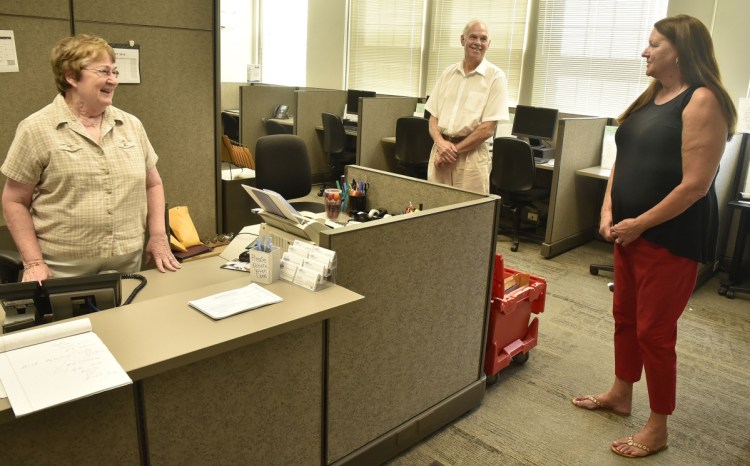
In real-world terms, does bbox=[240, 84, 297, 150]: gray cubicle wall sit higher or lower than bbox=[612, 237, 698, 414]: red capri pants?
higher

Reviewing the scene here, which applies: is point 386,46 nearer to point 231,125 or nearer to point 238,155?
point 231,125

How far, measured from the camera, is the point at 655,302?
2.05 meters

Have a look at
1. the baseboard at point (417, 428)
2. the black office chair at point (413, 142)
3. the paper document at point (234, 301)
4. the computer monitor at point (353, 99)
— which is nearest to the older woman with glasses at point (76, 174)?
the paper document at point (234, 301)

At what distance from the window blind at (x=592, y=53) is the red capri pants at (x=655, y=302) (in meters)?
3.12

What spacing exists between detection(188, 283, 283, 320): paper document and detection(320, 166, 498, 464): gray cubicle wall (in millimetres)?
→ 249

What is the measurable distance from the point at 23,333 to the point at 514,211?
4043 millimetres

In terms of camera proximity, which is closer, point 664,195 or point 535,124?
point 664,195

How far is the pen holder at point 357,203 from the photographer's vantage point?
2.61m

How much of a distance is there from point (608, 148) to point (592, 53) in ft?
3.18

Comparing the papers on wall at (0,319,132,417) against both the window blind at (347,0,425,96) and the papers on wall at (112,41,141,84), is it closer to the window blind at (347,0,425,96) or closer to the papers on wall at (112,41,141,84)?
the papers on wall at (112,41,141,84)

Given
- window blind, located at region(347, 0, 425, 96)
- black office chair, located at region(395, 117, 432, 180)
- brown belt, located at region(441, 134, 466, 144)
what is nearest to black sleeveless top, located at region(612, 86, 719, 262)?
brown belt, located at region(441, 134, 466, 144)

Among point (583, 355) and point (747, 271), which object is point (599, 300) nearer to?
point (583, 355)

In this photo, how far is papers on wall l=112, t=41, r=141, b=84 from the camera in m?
2.86

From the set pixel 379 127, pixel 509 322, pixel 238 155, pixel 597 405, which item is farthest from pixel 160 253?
pixel 379 127
